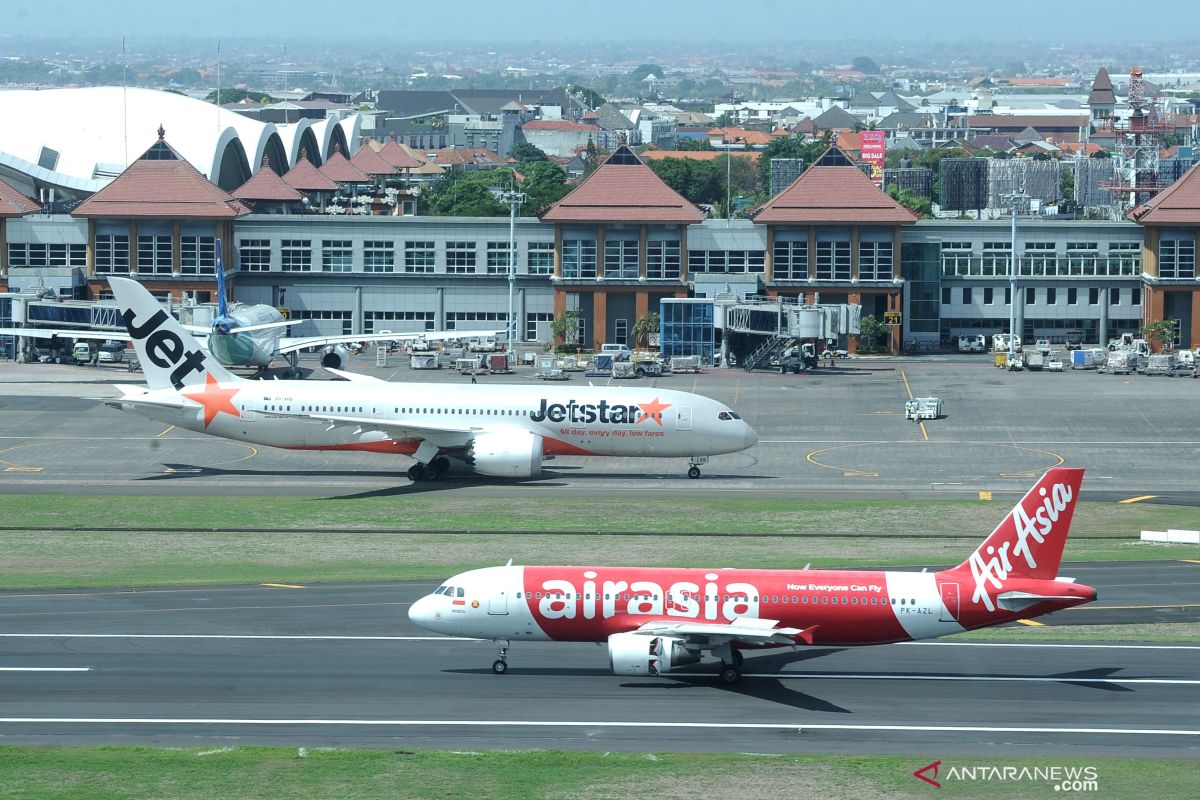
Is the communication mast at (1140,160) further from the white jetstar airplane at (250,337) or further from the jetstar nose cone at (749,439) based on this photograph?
the jetstar nose cone at (749,439)

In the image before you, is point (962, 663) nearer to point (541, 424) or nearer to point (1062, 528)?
point (1062, 528)

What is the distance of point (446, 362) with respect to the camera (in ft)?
464

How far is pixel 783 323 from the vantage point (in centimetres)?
14100

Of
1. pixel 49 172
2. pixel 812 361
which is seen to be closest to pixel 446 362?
pixel 812 361

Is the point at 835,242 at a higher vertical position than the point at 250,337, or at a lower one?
higher

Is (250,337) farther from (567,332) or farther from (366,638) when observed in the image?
(366,638)

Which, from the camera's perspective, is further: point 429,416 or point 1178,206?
point 1178,206

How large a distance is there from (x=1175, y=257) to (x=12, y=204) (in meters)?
105

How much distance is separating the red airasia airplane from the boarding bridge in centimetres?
A: 8714

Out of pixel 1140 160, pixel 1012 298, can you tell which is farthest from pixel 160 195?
pixel 1140 160

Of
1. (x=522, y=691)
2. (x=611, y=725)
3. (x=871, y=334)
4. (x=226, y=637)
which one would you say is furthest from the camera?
(x=871, y=334)

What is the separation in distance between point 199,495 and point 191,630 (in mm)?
29978

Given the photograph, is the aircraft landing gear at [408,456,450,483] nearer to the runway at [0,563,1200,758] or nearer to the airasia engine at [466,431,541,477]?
the airasia engine at [466,431,541,477]

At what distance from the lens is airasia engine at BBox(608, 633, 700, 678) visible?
168 feet
